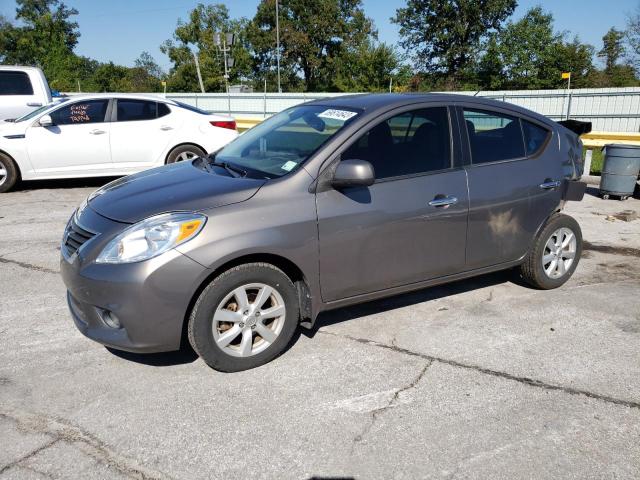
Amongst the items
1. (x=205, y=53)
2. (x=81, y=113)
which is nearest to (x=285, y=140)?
(x=81, y=113)

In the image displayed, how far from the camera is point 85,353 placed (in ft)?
12.4

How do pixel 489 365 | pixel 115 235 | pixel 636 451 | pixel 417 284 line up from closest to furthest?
pixel 636 451 < pixel 115 235 < pixel 489 365 < pixel 417 284

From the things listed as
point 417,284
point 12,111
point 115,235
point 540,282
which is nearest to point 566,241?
point 540,282

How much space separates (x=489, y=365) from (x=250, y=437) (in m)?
1.66

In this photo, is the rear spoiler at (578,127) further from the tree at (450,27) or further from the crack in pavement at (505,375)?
the tree at (450,27)

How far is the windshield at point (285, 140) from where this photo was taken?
3820mm

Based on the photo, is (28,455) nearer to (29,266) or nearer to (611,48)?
(29,266)

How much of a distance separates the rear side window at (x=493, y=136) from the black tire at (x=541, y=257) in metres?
0.68

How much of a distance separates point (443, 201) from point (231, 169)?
1.54 metres

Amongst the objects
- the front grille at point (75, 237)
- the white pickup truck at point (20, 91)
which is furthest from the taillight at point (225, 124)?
the front grille at point (75, 237)

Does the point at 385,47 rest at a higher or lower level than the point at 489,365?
higher

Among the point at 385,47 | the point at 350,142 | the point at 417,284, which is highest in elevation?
the point at 385,47

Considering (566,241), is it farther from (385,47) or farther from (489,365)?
(385,47)

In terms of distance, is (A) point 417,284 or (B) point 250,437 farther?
(A) point 417,284
